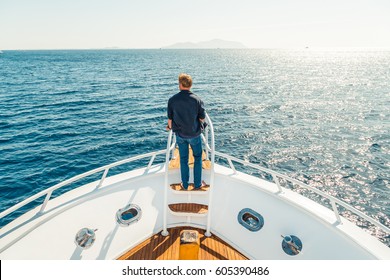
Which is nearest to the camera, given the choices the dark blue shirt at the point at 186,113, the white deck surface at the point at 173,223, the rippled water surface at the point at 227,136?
the white deck surface at the point at 173,223

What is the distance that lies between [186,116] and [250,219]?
2.30 meters

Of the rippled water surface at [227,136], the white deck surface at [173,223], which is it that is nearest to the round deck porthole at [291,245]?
the white deck surface at [173,223]

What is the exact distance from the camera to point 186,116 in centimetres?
405

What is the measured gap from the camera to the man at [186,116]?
395 cm

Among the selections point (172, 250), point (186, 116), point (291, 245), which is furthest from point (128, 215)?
point (291, 245)

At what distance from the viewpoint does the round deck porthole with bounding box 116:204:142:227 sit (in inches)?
174

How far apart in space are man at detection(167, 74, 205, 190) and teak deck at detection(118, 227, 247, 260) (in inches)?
52.0

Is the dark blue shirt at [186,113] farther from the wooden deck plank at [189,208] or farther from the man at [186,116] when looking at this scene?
the wooden deck plank at [189,208]

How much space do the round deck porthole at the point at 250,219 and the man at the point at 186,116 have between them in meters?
1.24

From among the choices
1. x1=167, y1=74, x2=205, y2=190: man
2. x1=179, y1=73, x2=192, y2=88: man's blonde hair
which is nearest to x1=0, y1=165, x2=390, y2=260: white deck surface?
x1=167, y1=74, x2=205, y2=190: man
